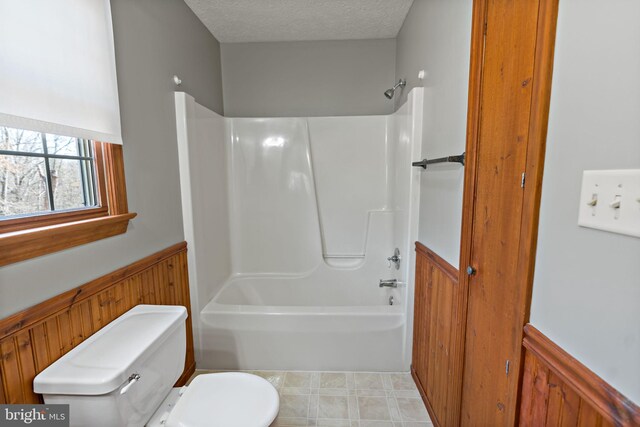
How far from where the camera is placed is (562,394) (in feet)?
2.34

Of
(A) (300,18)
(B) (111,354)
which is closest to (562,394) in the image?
(B) (111,354)

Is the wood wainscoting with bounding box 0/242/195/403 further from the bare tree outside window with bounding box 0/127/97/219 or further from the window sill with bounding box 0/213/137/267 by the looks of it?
the bare tree outside window with bounding box 0/127/97/219

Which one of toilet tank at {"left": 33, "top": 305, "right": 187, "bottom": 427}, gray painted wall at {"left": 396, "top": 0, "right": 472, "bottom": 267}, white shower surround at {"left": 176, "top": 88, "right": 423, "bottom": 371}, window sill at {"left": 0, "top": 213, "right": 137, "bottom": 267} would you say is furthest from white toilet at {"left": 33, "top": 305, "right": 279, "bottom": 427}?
gray painted wall at {"left": 396, "top": 0, "right": 472, "bottom": 267}

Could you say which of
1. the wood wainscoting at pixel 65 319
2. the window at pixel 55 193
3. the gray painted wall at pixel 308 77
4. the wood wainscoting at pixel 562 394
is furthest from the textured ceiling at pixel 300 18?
the wood wainscoting at pixel 562 394

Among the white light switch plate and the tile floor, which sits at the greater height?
the white light switch plate

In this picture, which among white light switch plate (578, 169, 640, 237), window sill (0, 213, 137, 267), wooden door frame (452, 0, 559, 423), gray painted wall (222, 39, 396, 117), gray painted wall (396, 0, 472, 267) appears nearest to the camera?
white light switch plate (578, 169, 640, 237)

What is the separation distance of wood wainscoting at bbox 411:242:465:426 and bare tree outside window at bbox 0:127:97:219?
1.65m

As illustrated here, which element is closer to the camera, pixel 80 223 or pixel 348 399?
pixel 80 223

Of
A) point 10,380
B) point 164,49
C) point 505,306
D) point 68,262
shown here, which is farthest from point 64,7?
point 505,306

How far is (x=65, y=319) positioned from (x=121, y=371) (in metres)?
0.34

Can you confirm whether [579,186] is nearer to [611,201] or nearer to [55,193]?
[611,201]

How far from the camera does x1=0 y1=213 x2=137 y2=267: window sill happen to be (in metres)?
0.88

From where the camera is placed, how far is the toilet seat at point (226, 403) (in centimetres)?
110

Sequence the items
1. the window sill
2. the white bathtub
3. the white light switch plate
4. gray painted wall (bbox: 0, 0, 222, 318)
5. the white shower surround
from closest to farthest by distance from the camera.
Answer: the white light switch plate, the window sill, gray painted wall (bbox: 0, 0, 222, 318), the white bathtub, the white shower surround
